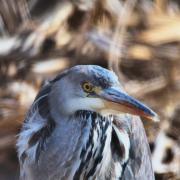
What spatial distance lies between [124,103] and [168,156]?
1.31m

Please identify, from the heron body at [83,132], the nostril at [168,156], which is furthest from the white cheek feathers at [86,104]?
the nostril at [168,156]

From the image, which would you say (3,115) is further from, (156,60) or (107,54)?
(156,60)

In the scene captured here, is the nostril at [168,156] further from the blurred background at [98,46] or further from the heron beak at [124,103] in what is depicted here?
the heron beak at [124,103]

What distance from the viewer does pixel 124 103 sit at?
2.25 meters

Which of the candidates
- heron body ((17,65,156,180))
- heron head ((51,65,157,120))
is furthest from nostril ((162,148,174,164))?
heron head ((51,65,157,120))

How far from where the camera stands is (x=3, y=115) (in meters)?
3.53

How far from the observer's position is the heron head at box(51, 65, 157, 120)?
2.25 meters

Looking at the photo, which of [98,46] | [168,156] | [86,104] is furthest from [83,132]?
[98,46]

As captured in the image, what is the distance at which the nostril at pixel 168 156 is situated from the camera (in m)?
3.48

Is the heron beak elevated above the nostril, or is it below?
above

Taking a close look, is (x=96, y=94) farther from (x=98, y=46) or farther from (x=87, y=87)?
(x=98, y=46)

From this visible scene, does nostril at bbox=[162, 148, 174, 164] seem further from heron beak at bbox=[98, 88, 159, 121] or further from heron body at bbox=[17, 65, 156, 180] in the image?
heron beak at bbox=[98, 88, 159, 121]

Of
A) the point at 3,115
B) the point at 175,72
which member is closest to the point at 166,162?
the point at 175,72

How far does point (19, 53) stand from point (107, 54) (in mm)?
477
